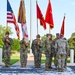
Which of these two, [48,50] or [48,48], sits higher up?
[48,48]

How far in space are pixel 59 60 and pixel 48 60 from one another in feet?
4.83

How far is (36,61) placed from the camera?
18.4 metres

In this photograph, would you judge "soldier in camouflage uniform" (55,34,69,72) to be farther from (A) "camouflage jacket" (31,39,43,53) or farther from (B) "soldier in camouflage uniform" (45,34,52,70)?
(A) "camouflage jacket" (31,39,43,53)

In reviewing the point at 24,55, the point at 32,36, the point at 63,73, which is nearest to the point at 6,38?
the point at 24,55

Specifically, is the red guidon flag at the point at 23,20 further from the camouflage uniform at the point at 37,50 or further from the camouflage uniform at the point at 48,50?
the camouflage uniform at the point at 48,50

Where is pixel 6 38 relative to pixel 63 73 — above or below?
above

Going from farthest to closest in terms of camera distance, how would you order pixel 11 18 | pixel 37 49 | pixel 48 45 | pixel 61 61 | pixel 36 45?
pixel 11 18 → pixel 37 49 → pixel 36 45 → pixel 48 45 → pixel 61 61

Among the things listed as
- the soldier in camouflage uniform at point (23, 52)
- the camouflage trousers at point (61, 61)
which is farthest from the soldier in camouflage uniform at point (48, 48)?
the soldier in camouflage uniform at point (23, 52)

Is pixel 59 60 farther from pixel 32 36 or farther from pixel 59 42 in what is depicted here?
pixel 32 36

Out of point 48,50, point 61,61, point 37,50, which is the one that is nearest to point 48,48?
point 48,50

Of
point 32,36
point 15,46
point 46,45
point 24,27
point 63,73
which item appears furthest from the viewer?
point 15,46

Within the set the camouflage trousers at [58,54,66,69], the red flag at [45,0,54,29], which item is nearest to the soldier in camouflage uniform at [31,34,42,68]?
the camouflage trousers at [58,54,66,69]

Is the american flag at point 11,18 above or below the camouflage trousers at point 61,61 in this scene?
above

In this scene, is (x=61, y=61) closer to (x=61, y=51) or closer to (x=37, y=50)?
(x=61, y=51)
